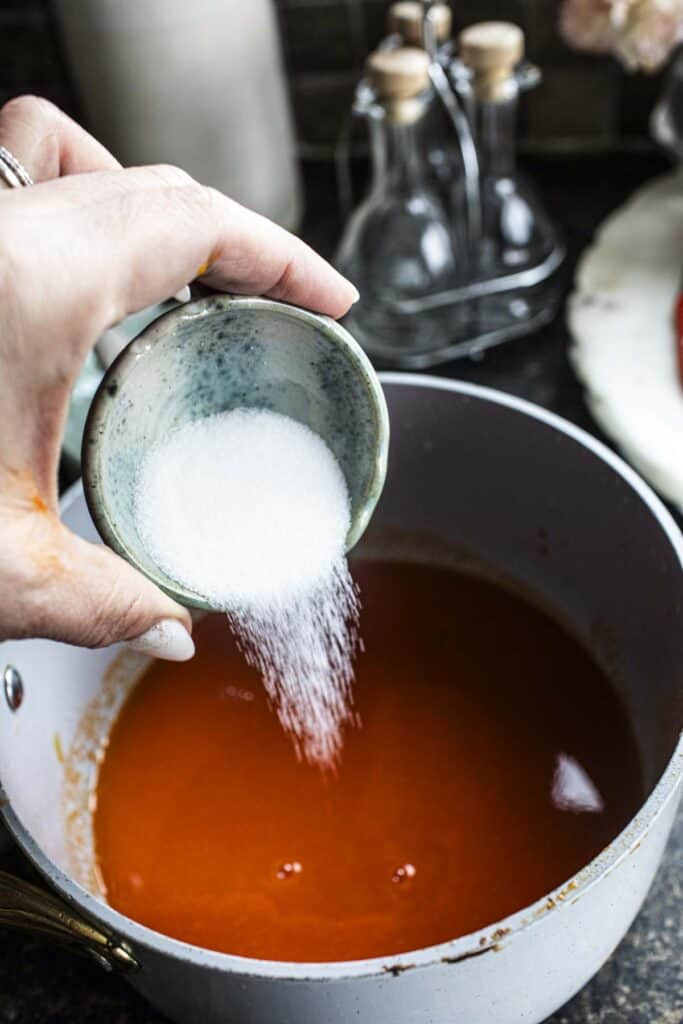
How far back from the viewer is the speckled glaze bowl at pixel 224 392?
1.90 feet

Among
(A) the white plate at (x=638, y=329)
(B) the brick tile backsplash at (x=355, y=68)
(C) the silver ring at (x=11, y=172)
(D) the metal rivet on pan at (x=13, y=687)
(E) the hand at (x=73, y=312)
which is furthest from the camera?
(B) the brick tile backsplash at (x=355, y=68)

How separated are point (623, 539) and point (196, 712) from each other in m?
0.35

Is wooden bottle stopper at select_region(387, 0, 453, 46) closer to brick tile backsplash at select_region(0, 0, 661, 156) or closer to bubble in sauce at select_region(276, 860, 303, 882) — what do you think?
brick tile backsplash at select_region(0, 0, 661, 156)

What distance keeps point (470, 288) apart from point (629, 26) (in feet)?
0.86

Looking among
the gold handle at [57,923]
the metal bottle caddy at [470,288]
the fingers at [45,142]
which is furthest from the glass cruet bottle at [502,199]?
the gold handle at [57,923]

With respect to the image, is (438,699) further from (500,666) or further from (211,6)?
(211,6)

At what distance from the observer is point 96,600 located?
54 cm

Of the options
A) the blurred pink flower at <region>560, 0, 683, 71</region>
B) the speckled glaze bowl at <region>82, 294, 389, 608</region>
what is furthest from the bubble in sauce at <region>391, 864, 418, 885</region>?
the blurred pink flower at <region>560, 0, 683, 71</region>

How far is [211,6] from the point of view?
1.00 m

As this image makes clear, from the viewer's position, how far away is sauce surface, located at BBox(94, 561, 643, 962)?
731 mm

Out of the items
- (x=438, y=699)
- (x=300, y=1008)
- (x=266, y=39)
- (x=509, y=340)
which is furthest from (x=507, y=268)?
(x=300, y=1008)

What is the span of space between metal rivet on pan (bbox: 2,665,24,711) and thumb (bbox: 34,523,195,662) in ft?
0.60

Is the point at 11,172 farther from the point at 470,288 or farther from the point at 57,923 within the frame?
the point at 470,288

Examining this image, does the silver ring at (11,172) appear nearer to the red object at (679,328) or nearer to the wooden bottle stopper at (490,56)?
the wooden bottle stopper at (490,56)
